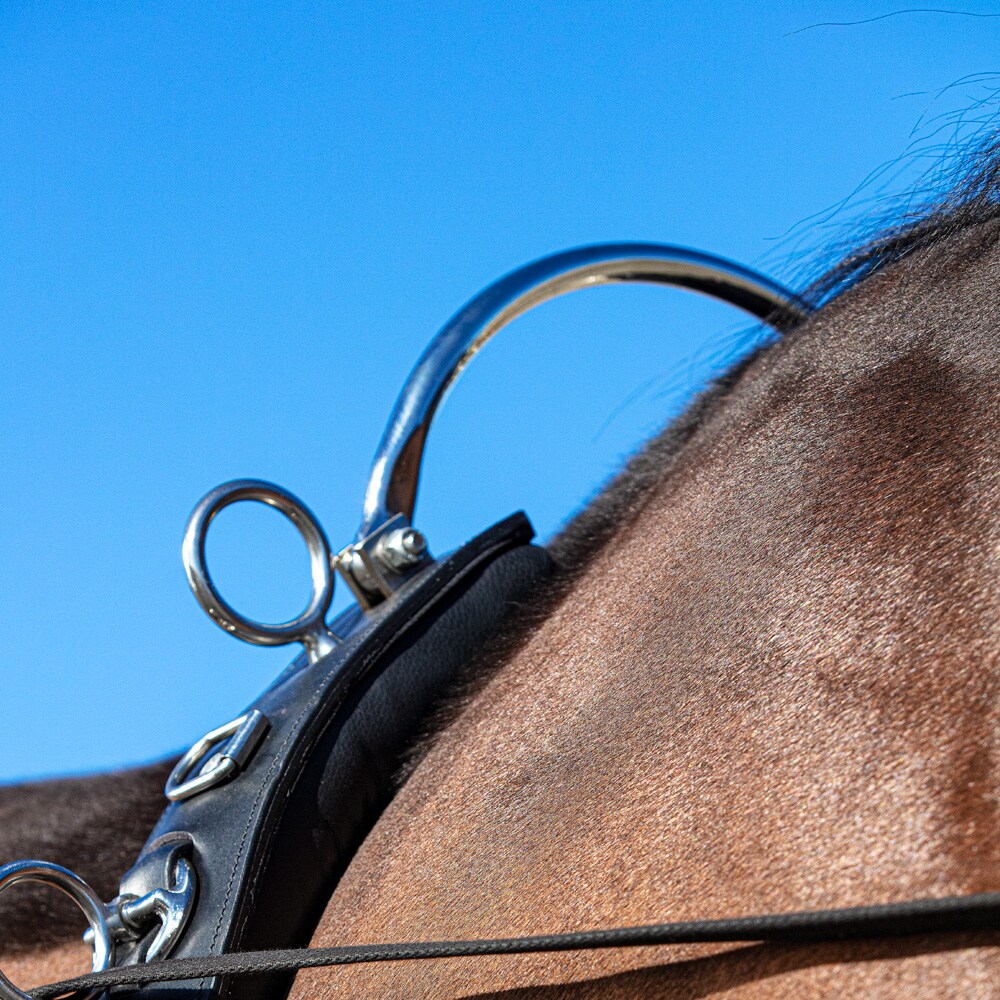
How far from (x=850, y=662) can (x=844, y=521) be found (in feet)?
0.25

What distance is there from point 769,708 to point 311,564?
39cm

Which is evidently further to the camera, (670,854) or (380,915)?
(380,915)

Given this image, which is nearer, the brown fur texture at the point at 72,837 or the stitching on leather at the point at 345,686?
the stitching on leather at the point at 345,686

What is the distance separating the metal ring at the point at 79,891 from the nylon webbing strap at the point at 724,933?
0.35 ft

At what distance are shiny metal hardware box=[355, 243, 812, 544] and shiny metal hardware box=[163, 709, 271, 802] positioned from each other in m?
0.16

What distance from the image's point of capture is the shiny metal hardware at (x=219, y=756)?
57cm

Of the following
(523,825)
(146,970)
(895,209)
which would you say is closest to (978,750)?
(523,825)

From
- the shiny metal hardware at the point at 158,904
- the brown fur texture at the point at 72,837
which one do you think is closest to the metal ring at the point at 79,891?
the shiny metal hardware at the point at 158,904

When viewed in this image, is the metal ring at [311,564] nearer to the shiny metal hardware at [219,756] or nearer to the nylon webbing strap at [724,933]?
the shiny metal hardware at [219,756]

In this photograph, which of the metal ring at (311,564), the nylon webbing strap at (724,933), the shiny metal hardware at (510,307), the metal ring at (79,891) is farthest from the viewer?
the shiny metal hardware at (510,307)

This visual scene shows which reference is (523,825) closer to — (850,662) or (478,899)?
(478,899)

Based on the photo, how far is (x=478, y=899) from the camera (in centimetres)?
46

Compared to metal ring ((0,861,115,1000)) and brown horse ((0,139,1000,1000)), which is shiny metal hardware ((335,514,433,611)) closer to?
brown horse ((0,139,1000,1000))

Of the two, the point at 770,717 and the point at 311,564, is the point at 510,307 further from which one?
the point at 770,717
